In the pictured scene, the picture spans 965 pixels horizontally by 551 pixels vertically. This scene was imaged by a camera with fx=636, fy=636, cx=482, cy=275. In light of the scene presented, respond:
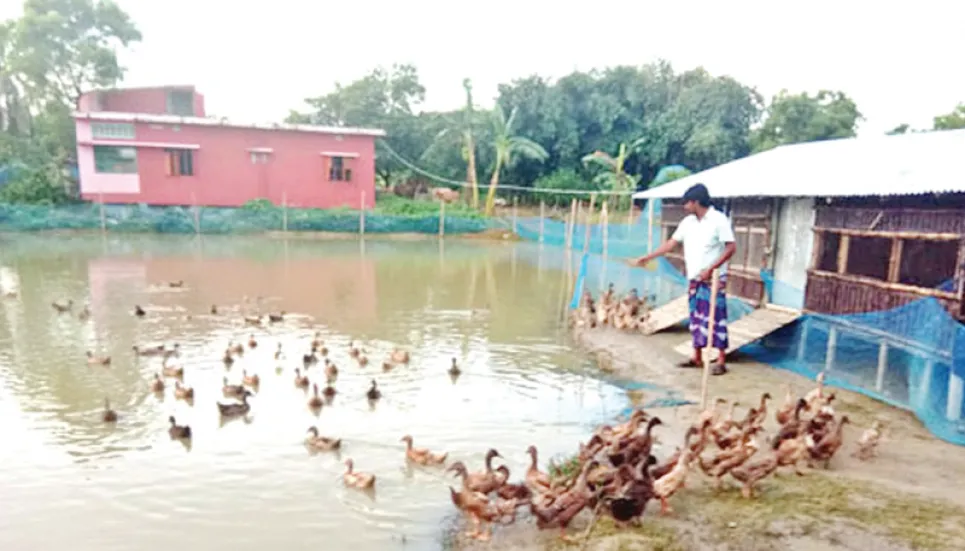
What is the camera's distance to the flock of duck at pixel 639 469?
534 centimetres

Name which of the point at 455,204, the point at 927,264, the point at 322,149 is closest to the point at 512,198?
the point at 455,204

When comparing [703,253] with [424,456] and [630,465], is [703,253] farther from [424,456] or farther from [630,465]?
[424,456]

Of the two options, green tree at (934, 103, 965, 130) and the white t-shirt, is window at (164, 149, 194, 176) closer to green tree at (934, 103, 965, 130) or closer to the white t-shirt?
the white t-shirt

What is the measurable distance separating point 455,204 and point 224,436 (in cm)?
3280

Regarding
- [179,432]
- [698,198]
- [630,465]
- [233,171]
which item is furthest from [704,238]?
[233,171]

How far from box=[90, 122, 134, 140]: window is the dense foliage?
3.10 m

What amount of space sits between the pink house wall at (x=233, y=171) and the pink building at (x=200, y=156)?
0.18 ft

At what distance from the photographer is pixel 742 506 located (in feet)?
18.1

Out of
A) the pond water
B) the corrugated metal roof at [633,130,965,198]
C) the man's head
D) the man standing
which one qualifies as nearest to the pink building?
the pond water

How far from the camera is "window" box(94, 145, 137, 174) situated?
1352 inches

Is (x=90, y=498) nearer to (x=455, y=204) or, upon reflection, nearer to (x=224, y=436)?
(x=224, y=436)

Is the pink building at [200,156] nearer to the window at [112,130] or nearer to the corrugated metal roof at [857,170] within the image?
the window at [112,130]

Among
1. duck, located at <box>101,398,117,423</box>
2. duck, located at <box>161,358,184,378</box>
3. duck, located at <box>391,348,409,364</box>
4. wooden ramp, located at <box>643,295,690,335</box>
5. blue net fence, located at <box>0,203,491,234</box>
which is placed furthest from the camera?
blue net fence, located at <box>0,203,491,234</box>

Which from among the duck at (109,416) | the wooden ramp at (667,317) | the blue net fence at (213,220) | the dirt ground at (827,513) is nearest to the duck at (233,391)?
the duck at (109,416)
